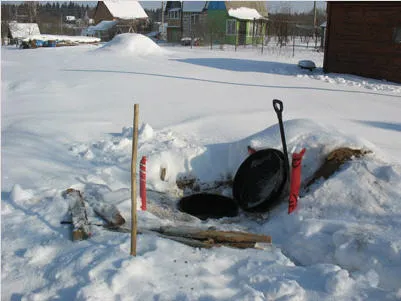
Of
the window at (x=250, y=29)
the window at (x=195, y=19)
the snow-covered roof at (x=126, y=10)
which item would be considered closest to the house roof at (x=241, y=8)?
the window at (x=250, y=29)

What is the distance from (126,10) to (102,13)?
4.09 metres

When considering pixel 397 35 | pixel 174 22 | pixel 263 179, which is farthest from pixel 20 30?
pixel 263 179

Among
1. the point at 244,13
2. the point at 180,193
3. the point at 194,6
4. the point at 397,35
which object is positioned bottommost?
the point at 180,193

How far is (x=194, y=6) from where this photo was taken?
44062 millimetres

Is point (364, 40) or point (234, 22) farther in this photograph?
point (234, 22)

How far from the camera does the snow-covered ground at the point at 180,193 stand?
2.99 metres

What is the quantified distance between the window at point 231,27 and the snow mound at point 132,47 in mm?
18648

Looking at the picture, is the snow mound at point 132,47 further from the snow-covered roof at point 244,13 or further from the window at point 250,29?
the window at point 250,29

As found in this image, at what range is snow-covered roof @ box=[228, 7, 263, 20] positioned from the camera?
38.9 meters

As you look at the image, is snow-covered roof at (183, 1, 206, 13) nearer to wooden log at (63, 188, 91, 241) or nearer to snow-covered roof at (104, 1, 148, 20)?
snow-covered roof at (104, 1, 148, 20)

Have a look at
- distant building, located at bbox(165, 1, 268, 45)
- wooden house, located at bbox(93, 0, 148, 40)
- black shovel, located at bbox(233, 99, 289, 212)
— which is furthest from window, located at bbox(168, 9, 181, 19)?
black shovel, located at bbox(233, 99, 289, 212)

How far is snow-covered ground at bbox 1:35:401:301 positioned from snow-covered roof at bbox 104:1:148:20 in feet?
166

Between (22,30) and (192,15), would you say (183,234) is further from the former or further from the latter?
(22,30)

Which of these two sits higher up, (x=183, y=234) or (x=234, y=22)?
(x=234, y=22)
